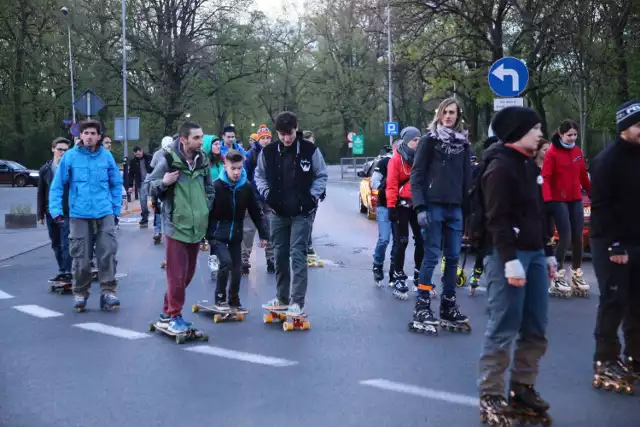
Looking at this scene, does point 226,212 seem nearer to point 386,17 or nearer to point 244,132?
point 386,17

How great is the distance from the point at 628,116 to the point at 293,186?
3.10 metres

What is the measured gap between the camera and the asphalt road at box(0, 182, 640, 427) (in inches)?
190

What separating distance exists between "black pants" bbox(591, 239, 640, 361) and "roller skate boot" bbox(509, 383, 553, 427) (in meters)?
0.93

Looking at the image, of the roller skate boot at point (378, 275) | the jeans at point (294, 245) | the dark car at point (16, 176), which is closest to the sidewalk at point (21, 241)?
the roller skate boot at point (378, 275)

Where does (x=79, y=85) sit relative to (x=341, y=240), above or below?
above

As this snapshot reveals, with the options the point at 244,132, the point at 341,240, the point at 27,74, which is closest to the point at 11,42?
the point at 27,74

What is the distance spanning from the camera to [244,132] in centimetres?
7725

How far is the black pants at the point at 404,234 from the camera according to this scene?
341 inches

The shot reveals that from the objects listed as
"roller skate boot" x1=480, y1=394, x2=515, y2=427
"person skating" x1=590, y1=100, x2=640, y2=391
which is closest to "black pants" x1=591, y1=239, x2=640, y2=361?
"person skating" x1=590, y1=100, x2=640, y2=391

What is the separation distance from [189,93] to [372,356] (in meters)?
→ 40.7

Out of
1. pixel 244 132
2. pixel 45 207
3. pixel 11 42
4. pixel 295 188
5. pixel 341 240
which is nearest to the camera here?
pixel 295 188

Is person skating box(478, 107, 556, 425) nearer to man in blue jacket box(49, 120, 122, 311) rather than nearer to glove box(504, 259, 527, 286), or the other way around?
glove box(504, 259, 527, 286)

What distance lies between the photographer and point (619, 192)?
526cm

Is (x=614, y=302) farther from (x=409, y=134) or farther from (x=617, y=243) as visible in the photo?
(x=409, y=134)
